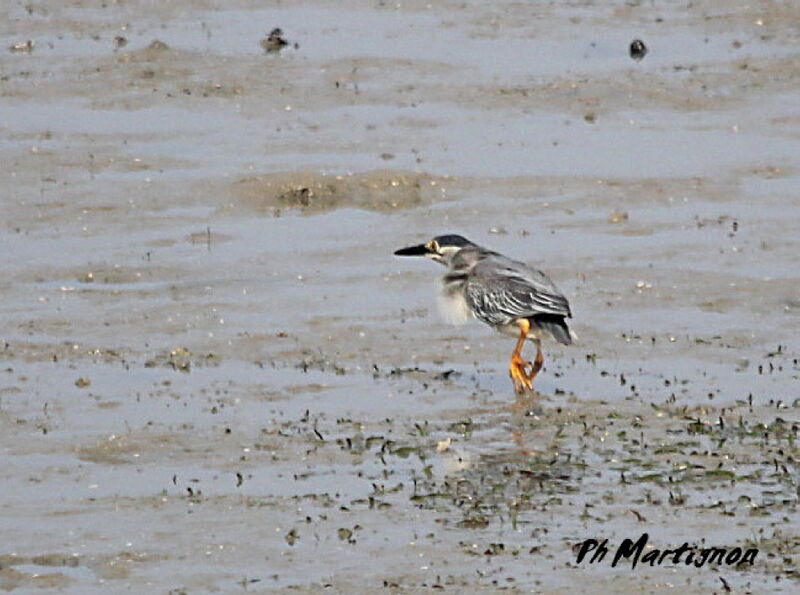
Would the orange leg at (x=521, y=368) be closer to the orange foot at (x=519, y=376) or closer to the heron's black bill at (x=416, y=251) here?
the orange foot at (x=519, y=376)

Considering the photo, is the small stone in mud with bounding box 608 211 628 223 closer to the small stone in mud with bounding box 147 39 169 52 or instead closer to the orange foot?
the orange foot

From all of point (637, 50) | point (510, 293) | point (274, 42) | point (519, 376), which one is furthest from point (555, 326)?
point (274, 42)

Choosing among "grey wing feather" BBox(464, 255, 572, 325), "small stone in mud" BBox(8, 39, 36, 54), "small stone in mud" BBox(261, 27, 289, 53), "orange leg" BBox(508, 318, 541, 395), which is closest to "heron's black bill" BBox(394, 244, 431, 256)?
"grey wing feather" BBox(464, 255, 572, 325)

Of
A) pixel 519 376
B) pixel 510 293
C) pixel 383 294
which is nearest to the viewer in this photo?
pixel 519 376

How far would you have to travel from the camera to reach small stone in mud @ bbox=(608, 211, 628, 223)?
17875 mm

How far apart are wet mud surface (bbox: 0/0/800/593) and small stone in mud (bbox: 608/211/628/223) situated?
0.08 metres

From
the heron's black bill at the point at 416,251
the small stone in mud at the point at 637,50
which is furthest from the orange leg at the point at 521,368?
the small stone in mud at the point at 637,50

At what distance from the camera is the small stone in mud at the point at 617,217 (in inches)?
704

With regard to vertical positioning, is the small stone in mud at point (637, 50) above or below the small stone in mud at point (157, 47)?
below

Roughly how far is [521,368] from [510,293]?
606 millimetres

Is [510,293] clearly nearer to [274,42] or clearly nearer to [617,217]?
[617,217]

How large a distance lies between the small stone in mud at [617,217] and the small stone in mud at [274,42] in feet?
24.7

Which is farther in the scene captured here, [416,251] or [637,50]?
[637,50]

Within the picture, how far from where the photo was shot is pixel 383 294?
16.0 metres
